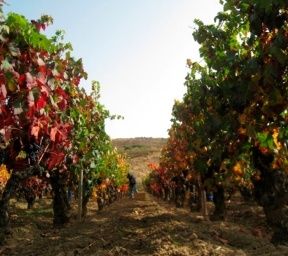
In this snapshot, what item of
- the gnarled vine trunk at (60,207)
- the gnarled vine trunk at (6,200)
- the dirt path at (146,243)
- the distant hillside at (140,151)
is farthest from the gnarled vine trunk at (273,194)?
the distant hillside at (140,151)

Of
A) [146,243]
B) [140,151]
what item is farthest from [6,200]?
[140,151]

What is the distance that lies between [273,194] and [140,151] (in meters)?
110

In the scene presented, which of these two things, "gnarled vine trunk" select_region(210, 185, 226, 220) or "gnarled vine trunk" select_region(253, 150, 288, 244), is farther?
"gnarled vine trunk" select_region(210, 185, 226, 220)

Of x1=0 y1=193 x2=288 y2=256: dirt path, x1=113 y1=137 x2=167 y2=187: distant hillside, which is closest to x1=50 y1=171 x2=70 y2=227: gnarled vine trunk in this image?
x1=0 y1=193 x2=288 y2=256: dirt path

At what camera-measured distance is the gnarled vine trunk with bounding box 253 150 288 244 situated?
37.7 ft

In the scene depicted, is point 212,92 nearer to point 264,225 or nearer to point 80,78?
point 80,78

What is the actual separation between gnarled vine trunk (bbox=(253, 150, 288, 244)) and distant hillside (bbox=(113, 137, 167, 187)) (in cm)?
7608

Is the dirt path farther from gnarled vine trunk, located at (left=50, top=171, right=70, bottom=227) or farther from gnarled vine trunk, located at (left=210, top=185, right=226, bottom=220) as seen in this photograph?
gnarled vine trunk, located at (left=210, top=185, right=226, bottom=220)

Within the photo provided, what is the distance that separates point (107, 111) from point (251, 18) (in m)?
15.3

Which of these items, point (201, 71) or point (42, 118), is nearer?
point (42, 118)

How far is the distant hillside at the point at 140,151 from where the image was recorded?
99.7 m

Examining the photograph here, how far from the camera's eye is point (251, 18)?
258 inches

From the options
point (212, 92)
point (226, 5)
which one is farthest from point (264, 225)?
point (226, 5)

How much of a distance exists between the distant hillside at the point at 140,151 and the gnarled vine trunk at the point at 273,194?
76.1 meters
